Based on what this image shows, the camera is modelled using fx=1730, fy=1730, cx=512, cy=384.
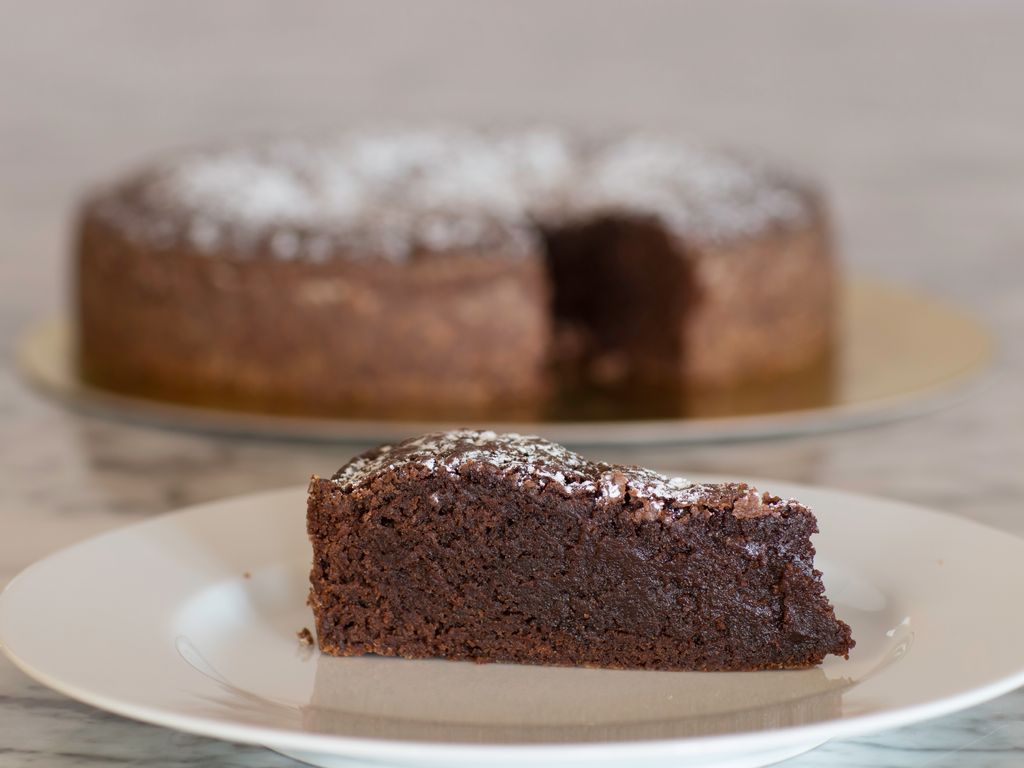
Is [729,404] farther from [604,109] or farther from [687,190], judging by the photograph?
[604,109]

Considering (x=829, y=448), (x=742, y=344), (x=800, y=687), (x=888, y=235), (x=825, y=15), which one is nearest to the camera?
(x=800, y=687)

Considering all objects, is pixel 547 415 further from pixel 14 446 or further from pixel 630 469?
pixel 630 469

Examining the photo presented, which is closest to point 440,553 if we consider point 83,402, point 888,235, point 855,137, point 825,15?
point 83,402

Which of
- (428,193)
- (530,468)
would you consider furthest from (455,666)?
(428,193)

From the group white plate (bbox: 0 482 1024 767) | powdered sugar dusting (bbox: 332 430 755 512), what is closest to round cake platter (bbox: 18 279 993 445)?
white plate (bbox: 0 482 1024 767)

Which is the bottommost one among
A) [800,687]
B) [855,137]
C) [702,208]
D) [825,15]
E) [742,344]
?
[800,687]

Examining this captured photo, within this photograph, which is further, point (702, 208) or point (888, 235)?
point (888, 235)

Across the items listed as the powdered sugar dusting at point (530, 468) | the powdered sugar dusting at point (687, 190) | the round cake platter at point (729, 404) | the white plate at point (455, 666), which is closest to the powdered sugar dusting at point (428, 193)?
the powdered sugar dusting at point (687, 190)

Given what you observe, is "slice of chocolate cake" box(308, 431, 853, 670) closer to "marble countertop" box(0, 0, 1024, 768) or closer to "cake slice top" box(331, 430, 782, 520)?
"cake slice top" box(331, 430, 782, 520)
